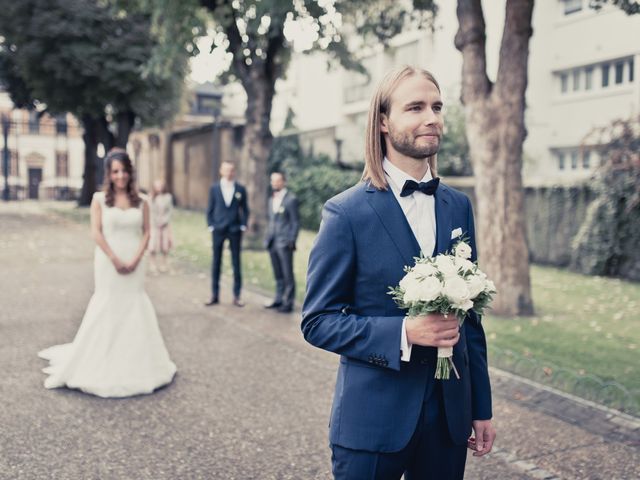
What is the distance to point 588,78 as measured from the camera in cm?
2814

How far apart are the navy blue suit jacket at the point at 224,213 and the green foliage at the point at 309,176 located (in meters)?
10.5

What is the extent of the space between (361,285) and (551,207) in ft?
49.5

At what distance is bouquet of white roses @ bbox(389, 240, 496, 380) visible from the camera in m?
2.13

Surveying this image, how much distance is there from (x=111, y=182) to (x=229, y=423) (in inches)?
116

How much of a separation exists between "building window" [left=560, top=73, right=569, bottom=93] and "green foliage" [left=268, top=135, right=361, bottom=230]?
11.3 metres

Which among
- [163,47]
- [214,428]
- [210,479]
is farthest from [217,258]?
[163,47]

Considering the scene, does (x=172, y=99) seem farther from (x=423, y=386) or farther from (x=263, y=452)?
(x=423, y=386)

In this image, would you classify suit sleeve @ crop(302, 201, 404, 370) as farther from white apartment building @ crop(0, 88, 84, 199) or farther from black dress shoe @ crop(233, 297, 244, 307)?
white apartment building @ crop(0, 88, 84, 199)

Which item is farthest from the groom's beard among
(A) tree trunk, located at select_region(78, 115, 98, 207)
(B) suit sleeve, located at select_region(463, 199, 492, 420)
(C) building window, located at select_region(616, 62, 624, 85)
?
(A) tree trunk, located at select_region(78, 115, 98, 207)

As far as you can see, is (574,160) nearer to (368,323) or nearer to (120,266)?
(120,266)

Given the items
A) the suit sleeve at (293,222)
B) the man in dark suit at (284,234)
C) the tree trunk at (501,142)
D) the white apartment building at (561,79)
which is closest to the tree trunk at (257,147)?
the white apartment building at (561,79)

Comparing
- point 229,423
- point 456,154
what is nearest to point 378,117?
point 229,423

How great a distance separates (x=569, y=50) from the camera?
93.8 ft

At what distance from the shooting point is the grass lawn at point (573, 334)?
6.78 meters
